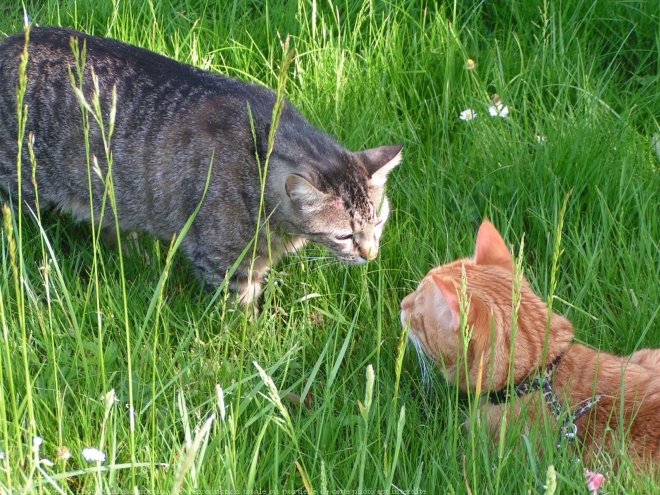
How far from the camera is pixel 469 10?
4.53m

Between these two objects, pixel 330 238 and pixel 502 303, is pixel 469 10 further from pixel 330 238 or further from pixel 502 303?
pixel 502 303

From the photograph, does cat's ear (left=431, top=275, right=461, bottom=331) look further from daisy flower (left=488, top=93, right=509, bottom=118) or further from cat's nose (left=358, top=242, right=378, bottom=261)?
daisy flower (left=488, top=93, right=509, bottom=118)

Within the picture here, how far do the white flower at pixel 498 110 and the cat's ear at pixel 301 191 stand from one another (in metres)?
1.06

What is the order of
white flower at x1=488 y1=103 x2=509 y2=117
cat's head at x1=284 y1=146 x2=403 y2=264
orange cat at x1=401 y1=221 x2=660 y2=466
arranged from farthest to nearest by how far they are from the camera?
white flower at x1=488 y1=103 x2=509 y2=117, cat's head at x1=284 y1=146 x2=403 y2=264, orange cat at x1=401 y1=221 x2=660 y2=466

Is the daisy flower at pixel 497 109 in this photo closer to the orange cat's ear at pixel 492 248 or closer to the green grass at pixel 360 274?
the green grass at pixel 360 274

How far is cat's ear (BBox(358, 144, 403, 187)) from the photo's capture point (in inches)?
133

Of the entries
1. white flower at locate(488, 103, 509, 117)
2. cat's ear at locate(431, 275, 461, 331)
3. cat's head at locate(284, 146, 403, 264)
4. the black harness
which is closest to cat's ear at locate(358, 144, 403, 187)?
cat's head at locate(284, 146, 403, 264)

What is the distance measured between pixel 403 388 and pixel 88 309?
3.96ft

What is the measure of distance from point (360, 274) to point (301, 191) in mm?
427

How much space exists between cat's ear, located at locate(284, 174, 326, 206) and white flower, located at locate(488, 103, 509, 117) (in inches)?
41.6

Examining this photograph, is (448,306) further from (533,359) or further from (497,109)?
(497,109)

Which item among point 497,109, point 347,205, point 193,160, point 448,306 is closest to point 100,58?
point 193,160

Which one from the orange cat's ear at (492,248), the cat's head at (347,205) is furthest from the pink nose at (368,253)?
the orange cat's ear at (492,248)

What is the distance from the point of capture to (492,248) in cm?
300
